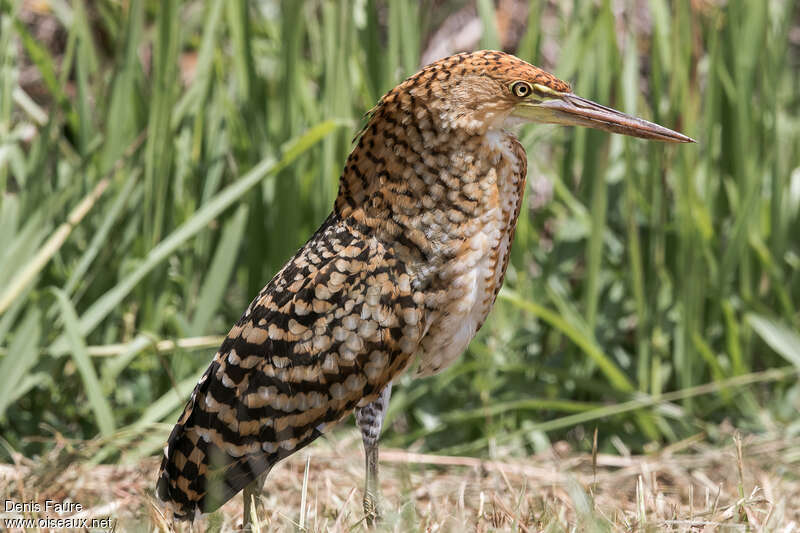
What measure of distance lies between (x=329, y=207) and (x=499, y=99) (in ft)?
4.35

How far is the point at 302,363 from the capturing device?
2.43 metres

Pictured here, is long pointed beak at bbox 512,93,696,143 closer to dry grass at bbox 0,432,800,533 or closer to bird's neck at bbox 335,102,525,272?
bird's neck at bbox 335,102,525,272

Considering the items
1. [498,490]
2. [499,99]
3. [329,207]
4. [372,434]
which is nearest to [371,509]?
[372,434]

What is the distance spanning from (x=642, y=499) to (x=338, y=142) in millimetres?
1573

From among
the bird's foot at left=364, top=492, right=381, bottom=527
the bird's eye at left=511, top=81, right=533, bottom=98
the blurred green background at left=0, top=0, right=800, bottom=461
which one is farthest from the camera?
the blurred green background at left=0, top=0, right=800, bottom=461

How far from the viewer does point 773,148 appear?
3705 millimetres

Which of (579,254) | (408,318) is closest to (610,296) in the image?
(579,254)

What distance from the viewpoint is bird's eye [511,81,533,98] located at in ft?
7.79

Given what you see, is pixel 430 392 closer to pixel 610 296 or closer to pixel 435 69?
pixel 610 296

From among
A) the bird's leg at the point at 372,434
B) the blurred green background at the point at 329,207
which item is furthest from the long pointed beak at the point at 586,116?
the blurred green background at the point at 329,207

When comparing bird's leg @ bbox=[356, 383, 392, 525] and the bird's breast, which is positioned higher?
the bird's breast

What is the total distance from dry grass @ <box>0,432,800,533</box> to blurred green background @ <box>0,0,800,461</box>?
142 millimetres

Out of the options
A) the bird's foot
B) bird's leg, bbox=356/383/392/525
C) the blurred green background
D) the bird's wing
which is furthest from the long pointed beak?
the blurred green background

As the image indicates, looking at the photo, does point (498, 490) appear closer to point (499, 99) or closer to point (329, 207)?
point (329, 207)
